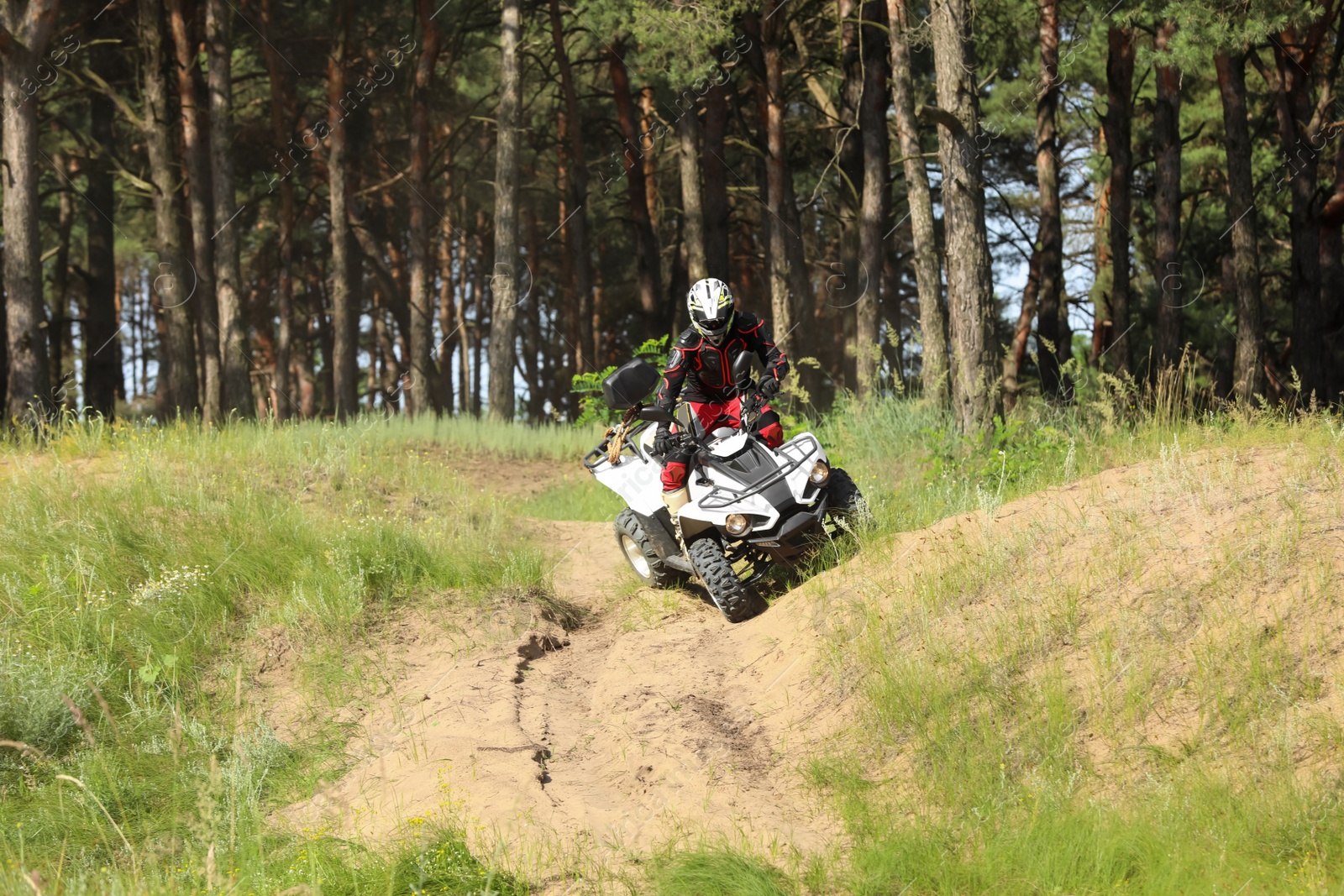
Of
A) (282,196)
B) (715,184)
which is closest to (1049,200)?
(715,184)

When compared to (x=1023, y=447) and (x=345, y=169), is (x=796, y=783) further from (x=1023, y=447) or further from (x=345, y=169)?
(x=345, y=169)

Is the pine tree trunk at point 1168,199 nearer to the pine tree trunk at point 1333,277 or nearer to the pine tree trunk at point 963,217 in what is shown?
the pine tree trunk at point 1333,277

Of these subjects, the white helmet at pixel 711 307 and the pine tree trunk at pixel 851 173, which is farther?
the pine tree trunk at pixel 851 173

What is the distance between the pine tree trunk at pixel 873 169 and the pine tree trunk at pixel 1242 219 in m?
5.02

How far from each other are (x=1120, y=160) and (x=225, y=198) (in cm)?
1532

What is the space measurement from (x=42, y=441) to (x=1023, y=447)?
9.89 metres

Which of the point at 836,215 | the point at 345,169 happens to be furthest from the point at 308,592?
the point at 345,169

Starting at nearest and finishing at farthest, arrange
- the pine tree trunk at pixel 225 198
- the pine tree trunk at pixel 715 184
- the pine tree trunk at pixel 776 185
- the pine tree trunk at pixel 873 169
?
the pine tree trunk at pixel 873 169 < the pine tree trunk at pixel 776 185 < the pine tree trunk at pixel 225 198 < the pine tree trunk at pixel 715 184

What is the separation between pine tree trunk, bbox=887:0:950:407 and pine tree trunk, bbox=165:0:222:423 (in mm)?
12768

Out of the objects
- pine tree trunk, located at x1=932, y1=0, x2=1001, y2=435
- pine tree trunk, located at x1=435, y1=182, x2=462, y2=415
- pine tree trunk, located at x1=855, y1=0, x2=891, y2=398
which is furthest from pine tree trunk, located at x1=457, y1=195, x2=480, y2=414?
pine tree trunk, located at x1=932, y1=0, x2=1001, y2=435

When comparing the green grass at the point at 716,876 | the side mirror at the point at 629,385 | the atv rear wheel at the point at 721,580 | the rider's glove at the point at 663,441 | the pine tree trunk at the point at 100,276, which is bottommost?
the green grass at the point at 716,876

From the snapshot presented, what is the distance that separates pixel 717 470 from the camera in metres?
7.50

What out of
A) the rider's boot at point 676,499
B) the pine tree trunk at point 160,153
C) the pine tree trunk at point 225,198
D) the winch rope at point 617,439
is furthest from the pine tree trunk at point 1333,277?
the pine tree trunk at point 160,153

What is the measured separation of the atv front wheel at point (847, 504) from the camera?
7.39 m
